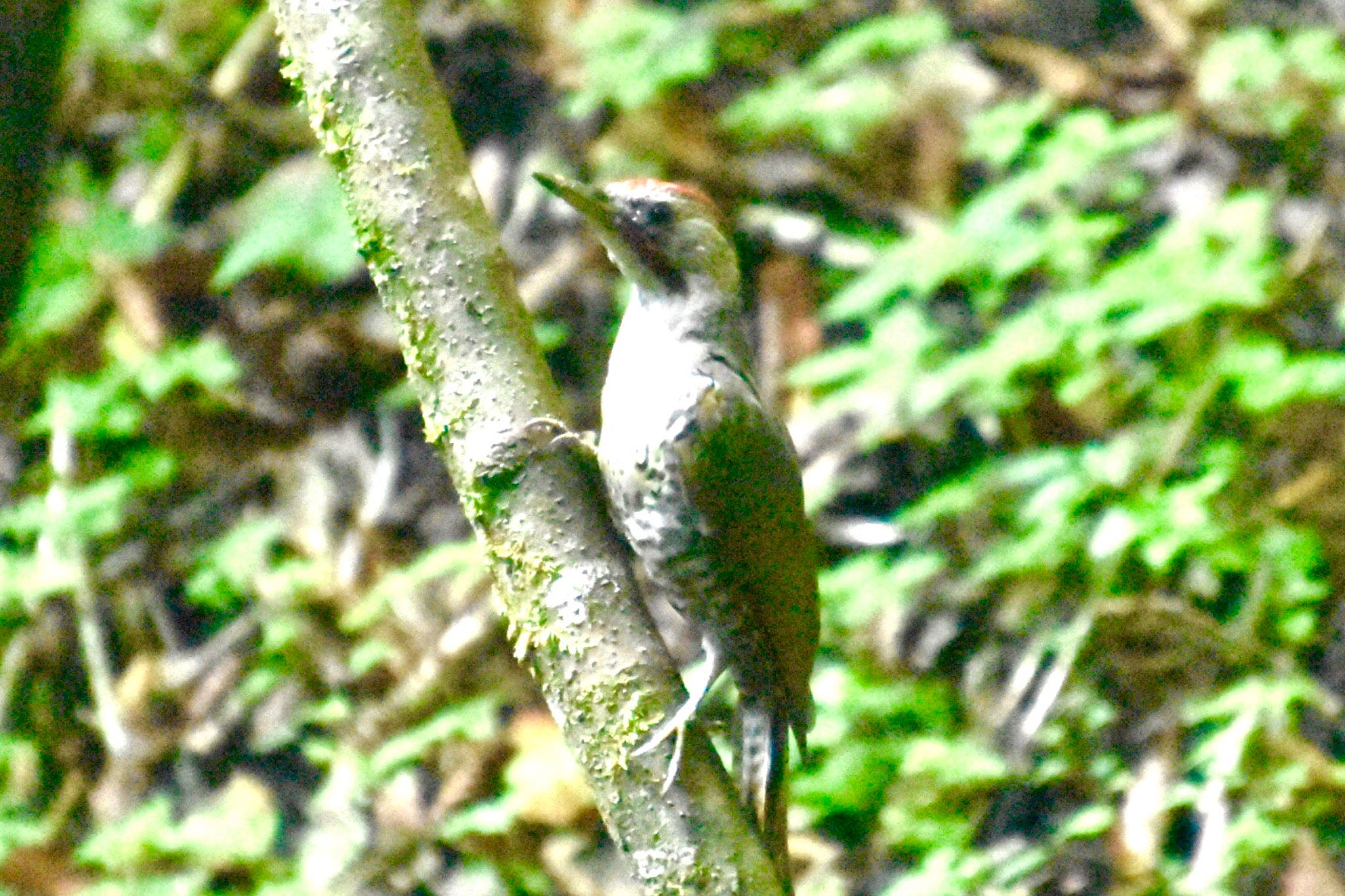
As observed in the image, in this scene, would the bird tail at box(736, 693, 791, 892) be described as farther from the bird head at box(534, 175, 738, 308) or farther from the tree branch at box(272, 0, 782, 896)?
the bird head at box(534, 175, 738, 308)

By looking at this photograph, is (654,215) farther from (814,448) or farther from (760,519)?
(814,448)

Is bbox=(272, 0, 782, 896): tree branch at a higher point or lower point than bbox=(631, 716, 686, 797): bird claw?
higher

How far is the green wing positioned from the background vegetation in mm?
864

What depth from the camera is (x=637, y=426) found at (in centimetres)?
215

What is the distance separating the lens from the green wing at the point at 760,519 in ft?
7.16

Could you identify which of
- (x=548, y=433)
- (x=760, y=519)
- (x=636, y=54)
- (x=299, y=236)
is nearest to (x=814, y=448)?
(x=636, y=54)

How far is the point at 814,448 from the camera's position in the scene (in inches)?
166

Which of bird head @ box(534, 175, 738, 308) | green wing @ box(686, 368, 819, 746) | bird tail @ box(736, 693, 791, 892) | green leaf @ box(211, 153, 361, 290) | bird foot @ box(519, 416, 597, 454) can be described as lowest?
bird tail @ box(736, 693, 791, 892)

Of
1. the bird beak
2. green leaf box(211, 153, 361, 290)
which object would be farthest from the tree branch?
green leaf box(211, 153, 361, 290)

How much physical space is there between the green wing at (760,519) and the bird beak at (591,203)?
29 centimetres

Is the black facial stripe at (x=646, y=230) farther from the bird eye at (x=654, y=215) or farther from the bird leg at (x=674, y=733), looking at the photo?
the bird leg at (x=674, y=733)

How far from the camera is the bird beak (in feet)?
7.02

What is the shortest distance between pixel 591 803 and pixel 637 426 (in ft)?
5.47

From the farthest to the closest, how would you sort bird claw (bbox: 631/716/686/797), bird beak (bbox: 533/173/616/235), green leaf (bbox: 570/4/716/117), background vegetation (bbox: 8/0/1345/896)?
green leaf (bbox: 570/4/716/117) < background vegetation (bbox: 8/0/1345/896) < bird beak (bbox: 533/173/616/235) < bird claw (bbox: 631/716/686/797)
